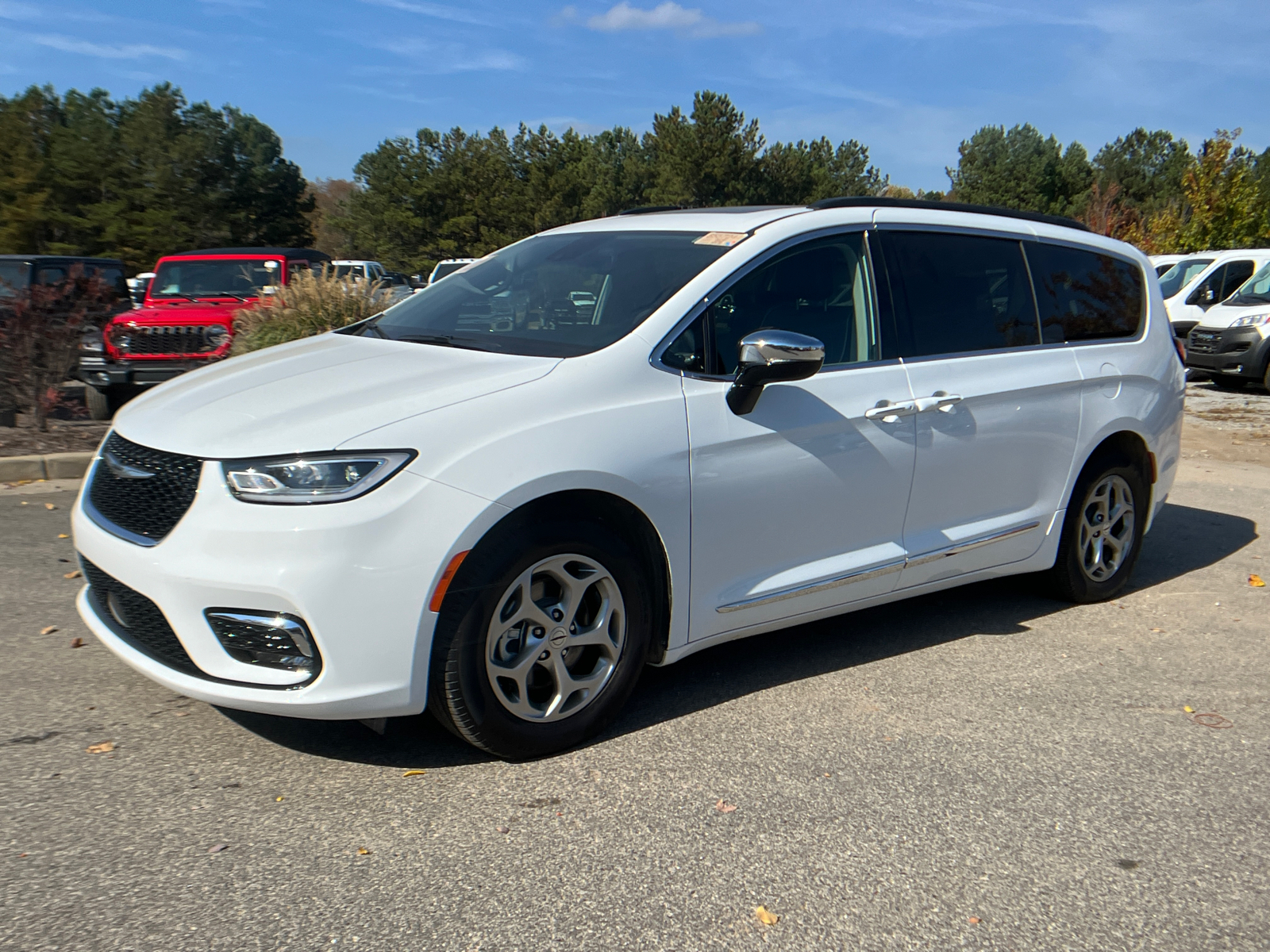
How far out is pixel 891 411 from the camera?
4.18 m

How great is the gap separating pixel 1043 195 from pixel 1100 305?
81.3 metres

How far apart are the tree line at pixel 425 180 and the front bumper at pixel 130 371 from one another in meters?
36.7

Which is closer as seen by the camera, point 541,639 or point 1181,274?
point 541,639

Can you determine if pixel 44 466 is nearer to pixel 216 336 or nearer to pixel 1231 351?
pixel 216 336

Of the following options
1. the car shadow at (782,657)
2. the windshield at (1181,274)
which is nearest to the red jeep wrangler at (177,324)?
the car shadow at (782,657)

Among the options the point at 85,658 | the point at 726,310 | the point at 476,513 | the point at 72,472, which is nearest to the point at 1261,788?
the point at 726,310

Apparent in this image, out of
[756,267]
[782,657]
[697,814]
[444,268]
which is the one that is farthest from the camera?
[444,268]

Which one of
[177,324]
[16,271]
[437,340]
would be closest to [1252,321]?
[177,324]

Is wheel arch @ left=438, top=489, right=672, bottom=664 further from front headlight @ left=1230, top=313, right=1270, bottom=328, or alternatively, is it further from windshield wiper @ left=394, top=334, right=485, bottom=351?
front headlight @ left=1230, top=313, right=1270, bottom=328

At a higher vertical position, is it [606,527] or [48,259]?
[48,259]

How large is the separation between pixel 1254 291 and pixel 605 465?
54.7 feet

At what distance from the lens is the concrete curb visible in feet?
25.6

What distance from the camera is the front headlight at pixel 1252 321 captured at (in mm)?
15586

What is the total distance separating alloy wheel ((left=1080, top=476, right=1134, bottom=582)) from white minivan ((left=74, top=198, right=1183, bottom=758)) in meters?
0.05
